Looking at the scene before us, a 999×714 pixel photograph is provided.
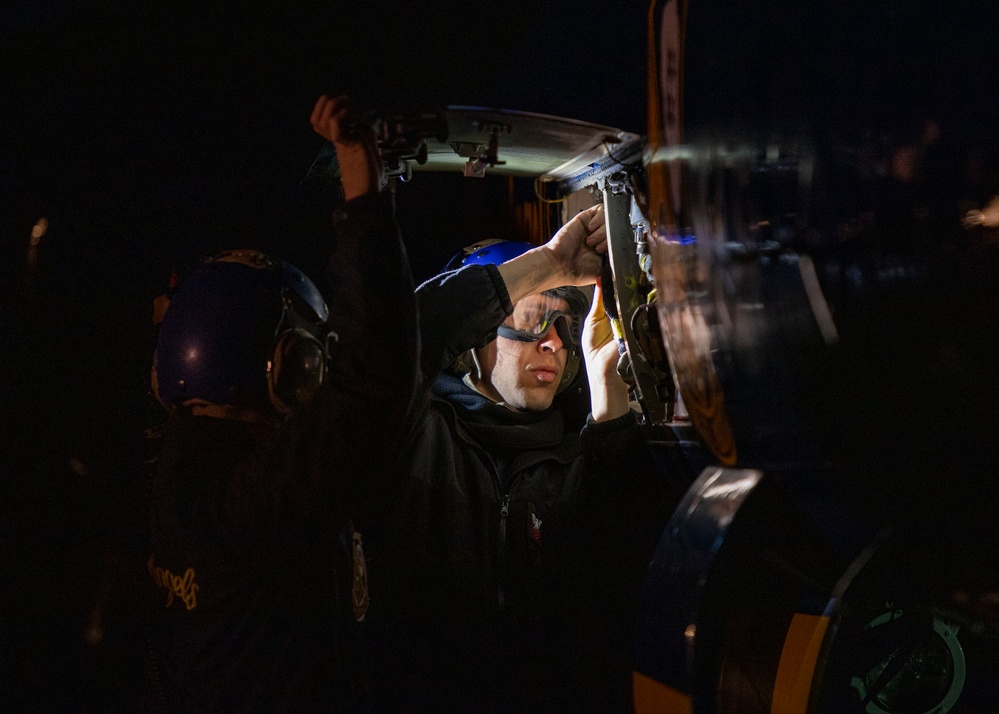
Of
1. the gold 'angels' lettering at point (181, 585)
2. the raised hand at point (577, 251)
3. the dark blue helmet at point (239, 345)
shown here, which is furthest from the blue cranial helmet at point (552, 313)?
the gold 'angels' lettering at point (181, 585)

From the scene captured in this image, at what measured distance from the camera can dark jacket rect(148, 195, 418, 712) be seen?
1143 millimetres

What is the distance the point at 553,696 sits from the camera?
1.97 m

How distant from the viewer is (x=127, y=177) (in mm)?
1864

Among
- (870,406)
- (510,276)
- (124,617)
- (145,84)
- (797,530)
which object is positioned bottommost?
(124,617)

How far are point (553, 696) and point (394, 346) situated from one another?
4.25ft

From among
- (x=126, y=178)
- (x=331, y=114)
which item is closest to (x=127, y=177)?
(x=126, y=178)

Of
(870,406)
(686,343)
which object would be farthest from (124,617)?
(870,406)

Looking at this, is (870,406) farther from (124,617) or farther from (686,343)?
(124,617)

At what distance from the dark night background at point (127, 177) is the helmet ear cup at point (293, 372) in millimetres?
647

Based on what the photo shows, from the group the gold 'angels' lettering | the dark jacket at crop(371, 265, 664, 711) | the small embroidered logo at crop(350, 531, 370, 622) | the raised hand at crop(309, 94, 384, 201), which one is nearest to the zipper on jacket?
the dark jacket at crop(371, 265, 664, 711)

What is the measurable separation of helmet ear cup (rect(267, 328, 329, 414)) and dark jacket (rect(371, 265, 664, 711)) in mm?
285

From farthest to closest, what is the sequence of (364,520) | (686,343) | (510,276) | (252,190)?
(252,190) → (364,520) → (510,276) → (686,343)

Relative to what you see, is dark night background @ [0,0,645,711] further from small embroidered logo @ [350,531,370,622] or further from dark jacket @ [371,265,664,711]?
small embroidered logo @ [350,531,370,622]

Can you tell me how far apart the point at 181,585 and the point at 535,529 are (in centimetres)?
80
